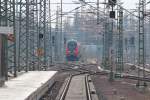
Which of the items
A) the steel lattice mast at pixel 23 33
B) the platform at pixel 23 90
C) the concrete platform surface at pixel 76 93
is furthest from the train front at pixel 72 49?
the platform at pixel 23 90

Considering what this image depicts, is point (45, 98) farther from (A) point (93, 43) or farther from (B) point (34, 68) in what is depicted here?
(A) point (93, 43)

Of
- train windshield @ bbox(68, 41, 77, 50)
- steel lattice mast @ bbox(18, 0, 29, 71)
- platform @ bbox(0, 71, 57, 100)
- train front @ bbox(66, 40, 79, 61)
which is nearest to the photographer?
platform @ bbox(0, 71, 57, 100)

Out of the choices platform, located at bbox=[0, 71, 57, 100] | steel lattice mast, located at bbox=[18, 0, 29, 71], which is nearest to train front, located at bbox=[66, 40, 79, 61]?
steel lattice mast, located at bbox=[18, 0, 29, 71]

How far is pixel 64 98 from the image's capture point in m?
24.6

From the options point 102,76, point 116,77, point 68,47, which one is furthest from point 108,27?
point 68,47

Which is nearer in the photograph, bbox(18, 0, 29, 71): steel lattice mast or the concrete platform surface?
the concrete platform surface

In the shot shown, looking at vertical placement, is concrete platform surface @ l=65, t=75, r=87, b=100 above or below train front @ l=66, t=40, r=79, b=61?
below

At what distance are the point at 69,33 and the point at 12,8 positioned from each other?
395 ft

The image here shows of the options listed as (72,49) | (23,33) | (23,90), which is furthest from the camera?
(72,49)

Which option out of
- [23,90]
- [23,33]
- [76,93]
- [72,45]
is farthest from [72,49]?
[23,90]

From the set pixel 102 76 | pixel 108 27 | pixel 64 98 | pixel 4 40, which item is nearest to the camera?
pixel 64 98

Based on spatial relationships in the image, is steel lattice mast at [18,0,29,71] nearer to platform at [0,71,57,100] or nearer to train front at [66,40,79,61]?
platform at [0,71,57,100]

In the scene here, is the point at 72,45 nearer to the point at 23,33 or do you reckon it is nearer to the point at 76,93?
the point at 23,33

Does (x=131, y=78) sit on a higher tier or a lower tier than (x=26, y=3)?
lower
